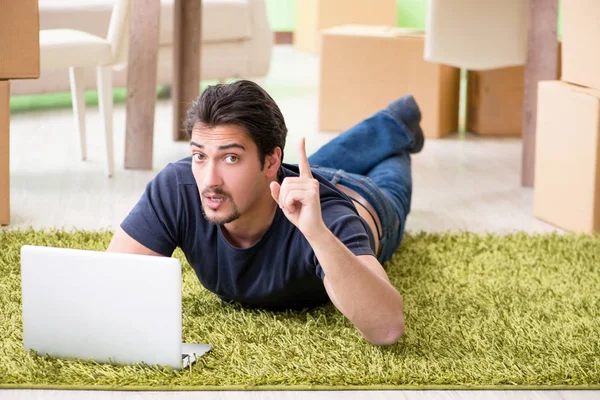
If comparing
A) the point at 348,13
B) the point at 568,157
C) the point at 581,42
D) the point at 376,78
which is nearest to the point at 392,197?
the point at 568,157

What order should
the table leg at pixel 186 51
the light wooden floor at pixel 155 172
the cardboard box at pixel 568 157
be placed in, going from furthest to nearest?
1. the table leg at pixel 186 51
2. the light wooden floor at pixel 155 172
3. the cardboard box at pixel 568 157

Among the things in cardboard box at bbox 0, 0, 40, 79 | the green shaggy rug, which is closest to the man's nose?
the green shaggy rug

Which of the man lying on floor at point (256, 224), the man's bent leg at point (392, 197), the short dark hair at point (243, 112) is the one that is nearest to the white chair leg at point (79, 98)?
the man's bent leg at point (392, 197)

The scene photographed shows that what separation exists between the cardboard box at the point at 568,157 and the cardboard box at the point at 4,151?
1.41 m

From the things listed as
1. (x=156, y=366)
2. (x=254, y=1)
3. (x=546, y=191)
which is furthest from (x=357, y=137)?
(x=254, y=1)

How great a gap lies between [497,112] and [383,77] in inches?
18.7

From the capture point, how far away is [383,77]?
148 inches

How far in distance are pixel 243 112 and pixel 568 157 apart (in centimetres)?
127

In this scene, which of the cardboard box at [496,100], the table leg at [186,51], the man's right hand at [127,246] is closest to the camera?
the man's right hand at [127,246]

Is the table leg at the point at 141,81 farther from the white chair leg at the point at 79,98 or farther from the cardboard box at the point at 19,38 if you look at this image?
the cardboard box at the point at 19,38

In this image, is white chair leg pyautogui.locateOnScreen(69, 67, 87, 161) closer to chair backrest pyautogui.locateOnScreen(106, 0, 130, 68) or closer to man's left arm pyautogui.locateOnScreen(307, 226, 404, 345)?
chair backrest pyautogui.locateOnScreen(106, 0, 130, 68)

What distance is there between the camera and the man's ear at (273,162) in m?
1.59
